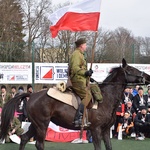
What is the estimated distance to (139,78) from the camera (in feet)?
26.0

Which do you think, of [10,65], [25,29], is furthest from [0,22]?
[10,65]

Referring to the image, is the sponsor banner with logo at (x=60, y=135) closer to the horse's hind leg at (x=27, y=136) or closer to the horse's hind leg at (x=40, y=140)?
the horse's hind leg at (x=27, y=136)

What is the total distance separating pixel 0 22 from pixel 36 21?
16.3 feet

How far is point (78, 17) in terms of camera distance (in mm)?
7969

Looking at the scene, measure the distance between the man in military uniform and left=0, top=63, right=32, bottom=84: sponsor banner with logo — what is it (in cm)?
696

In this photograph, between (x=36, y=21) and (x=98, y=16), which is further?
(x=36, y=21)

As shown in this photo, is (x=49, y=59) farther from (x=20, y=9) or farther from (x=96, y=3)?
(x=20, y=9)

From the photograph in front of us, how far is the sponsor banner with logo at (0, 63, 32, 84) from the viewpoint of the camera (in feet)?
46.8

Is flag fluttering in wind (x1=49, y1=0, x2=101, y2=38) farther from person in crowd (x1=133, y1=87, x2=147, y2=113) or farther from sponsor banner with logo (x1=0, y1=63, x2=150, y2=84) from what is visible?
sponsor banner with logo (x1=0, y1=63, x2=150, y2=84)

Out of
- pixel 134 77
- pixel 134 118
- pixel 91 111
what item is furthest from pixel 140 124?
pixel 91 111

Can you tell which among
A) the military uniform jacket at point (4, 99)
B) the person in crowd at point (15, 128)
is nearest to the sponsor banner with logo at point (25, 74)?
the military uniform jacket at point (4, 99)

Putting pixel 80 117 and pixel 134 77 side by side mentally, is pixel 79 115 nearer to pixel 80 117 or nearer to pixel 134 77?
pixel 80 117

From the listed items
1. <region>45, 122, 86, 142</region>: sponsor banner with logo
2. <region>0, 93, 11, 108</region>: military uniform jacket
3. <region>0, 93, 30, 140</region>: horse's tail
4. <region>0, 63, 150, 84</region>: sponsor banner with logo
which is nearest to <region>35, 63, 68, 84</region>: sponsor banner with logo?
<region>0, 63, 150, 84</region>: sponsor banner with logo

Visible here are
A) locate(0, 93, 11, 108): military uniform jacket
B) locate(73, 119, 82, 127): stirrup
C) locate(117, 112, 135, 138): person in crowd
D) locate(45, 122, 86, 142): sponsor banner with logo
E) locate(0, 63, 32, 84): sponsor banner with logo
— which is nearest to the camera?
locate(73, 119, 82, 127): stirrup
